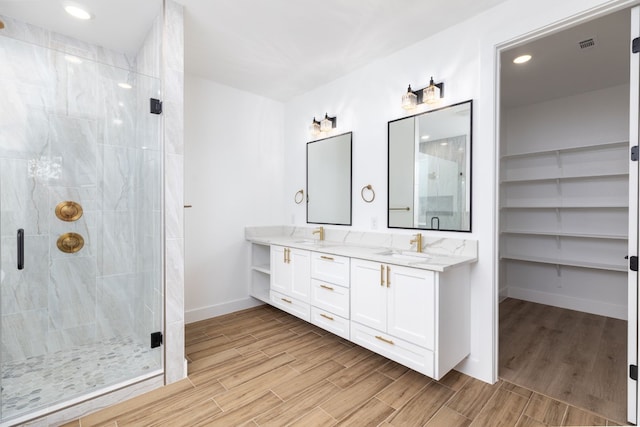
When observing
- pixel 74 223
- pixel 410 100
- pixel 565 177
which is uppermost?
pixel 410 100

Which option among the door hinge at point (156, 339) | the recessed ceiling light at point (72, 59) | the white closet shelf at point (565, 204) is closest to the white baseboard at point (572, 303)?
the white closet shelf at point (565, 204)

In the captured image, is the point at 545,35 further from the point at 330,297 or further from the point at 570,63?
the point at 330,297

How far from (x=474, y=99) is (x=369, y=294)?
1.67 m

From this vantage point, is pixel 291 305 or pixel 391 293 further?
pixel 291 305

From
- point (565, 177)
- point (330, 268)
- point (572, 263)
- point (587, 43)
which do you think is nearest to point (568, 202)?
point (565, 177)

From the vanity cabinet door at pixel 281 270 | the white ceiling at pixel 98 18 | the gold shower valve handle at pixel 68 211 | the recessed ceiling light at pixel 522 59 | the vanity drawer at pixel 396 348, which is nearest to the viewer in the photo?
the vanity drawer at pixel 396 348

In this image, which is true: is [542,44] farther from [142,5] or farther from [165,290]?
[165,290]

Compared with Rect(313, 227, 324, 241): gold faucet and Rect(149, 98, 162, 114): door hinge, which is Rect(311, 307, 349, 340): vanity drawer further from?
Rect(149, 98, 162, 114): door hinge

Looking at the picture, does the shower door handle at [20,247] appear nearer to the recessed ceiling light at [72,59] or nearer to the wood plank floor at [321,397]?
the wood plank floor at [321,397]

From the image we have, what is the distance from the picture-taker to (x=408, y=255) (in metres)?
2.40

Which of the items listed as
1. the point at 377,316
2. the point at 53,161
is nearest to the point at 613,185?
the point at 377,316

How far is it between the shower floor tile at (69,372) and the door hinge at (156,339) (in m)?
0.04

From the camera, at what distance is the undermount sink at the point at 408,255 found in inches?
86.4

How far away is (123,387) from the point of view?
1895 mm
